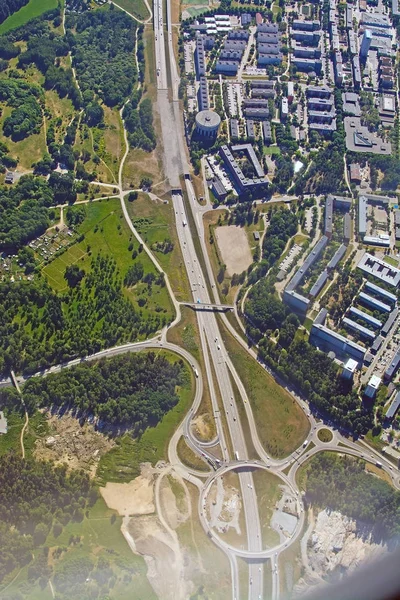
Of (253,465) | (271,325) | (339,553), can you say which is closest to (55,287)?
(271,325)

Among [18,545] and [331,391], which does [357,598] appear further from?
[18,545]

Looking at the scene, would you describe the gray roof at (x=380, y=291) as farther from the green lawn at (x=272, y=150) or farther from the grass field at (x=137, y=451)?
the grass field at (x=137, y=451)

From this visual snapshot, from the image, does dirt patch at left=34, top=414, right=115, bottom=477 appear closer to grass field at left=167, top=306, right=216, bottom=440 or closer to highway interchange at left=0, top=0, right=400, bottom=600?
highway interchange at left=0, top=0, right=400, bottom=600

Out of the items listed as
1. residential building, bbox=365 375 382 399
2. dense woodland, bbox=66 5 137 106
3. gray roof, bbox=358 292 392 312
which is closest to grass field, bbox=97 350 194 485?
residential building, bbox=365 375 382 399

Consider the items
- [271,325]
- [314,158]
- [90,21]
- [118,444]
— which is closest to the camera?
[118,444]

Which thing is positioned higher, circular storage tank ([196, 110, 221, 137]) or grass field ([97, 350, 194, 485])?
circular storage tank ([196, 110, 221, 137])
